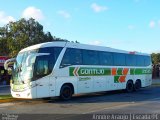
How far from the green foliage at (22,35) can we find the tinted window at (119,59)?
3575 cm

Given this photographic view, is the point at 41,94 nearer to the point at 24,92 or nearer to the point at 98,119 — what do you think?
the point at 24,92

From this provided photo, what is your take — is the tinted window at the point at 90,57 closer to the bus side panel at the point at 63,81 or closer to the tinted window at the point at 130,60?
the bus side panel at the point at 63,81

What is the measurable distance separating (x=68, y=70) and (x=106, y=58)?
4.44m

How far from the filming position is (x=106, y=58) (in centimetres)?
2386

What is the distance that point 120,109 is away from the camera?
15234mm

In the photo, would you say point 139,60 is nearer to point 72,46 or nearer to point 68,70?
point 72,46

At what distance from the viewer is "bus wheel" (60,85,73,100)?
19.9 metres

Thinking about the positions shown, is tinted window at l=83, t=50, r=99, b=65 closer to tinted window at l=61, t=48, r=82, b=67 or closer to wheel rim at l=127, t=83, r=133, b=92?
tinted window at l=61, t=48, r=82, b=67

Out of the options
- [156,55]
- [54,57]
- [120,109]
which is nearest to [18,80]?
[54,57]

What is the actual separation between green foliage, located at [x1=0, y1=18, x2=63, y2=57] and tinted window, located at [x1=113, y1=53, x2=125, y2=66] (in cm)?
3575

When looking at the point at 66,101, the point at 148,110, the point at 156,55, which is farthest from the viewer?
the point at 156,55

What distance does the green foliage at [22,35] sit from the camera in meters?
60.2

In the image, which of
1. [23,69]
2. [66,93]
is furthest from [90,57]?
[23,69]

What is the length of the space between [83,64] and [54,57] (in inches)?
108
